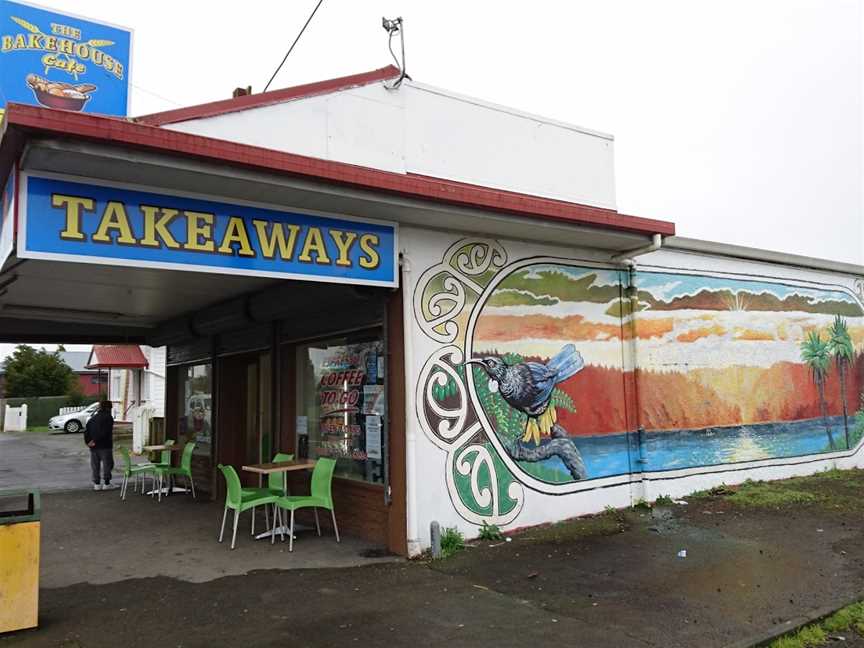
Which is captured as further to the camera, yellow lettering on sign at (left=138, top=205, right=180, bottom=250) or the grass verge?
yellow lettering on sign at (left=138, top=205, right=180, bottom=250)

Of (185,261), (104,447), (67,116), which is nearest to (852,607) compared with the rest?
(185,261)

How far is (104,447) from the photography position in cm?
1293

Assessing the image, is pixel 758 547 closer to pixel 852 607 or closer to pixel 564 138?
pixel 852 607

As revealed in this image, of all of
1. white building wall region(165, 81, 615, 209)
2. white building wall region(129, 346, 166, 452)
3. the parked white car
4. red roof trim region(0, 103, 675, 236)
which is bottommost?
the parked white car

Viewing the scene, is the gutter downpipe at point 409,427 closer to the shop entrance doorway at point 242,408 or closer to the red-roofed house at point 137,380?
the shop entrance doorway at point 242,408

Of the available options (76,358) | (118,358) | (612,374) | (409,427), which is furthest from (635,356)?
(76,358)

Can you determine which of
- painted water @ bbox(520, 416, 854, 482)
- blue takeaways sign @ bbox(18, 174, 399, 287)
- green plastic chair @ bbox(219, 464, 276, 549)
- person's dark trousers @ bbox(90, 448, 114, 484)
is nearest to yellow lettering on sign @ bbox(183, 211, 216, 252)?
blue takeaways sign @ bbox(18, 174, 399, 287)

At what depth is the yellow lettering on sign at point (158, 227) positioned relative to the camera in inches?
223

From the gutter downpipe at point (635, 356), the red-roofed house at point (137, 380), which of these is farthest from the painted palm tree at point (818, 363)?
the red-roofed house at point (137, 380)

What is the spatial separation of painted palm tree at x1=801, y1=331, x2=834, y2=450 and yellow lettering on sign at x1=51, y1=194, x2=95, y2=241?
11003 mm

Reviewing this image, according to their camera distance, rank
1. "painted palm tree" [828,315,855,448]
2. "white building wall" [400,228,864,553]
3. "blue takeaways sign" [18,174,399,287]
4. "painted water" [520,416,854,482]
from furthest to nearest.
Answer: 1. "painted palm tree" [828,315,855,448]
2. "painted water" [520,416,854,482]
3. "white building wall" [400,228,864,553]
4. "blue takeaways sign" [18,174,399,287]

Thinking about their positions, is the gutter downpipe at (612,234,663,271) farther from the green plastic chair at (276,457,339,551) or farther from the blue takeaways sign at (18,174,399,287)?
the green plastic chair at (276,457,339,551)

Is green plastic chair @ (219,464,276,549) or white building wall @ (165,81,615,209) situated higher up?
white building wall @ (165,81,615,209)

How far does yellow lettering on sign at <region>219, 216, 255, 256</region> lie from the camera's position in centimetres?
603
